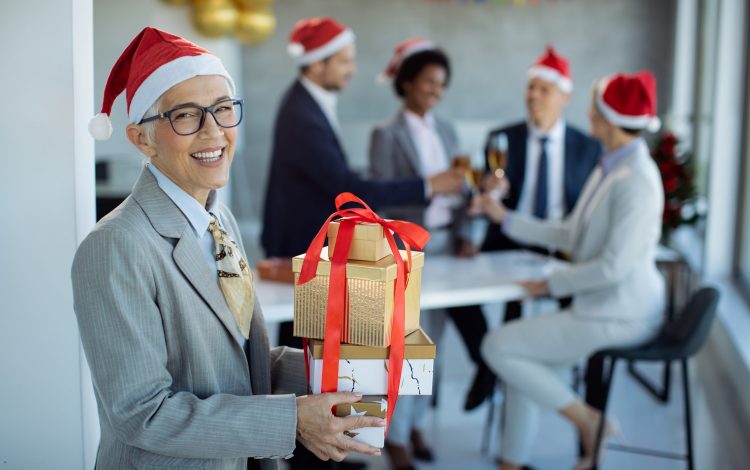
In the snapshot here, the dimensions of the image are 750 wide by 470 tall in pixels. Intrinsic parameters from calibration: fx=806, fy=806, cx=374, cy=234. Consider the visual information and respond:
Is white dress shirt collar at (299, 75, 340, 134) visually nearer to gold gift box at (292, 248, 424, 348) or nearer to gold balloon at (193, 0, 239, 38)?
gold gift box at (292, 248, 424, 348)

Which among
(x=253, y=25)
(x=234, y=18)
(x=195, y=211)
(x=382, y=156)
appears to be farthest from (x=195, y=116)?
(x=253, y=25)

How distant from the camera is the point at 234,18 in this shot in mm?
7410

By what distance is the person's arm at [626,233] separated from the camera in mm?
2996

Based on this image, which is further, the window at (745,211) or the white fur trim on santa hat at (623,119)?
the window at (745,211)

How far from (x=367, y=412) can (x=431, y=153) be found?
2.61 metres

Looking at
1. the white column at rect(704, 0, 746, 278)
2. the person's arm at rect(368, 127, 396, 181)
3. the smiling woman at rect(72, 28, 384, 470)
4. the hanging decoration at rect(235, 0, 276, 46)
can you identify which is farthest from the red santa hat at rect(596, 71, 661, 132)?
the hanging decoration at rect(235, 0, 276, 46)

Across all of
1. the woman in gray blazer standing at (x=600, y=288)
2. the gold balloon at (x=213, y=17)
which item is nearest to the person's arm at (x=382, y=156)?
the woman in gray blazer standing at (x=600, y=288)

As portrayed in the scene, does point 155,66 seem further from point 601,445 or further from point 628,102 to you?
point 601,445

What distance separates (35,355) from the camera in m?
1.72

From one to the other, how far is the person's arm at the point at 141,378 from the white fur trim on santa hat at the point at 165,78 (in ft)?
0.79

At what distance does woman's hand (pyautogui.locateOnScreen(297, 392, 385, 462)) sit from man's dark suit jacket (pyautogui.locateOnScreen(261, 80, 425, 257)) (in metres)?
1.77

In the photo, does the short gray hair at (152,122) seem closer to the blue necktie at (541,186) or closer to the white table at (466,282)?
the white table at (466,282)

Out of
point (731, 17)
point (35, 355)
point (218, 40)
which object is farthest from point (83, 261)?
point (218, 40)

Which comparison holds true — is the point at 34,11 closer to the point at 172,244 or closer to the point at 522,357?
the point at 172,244
